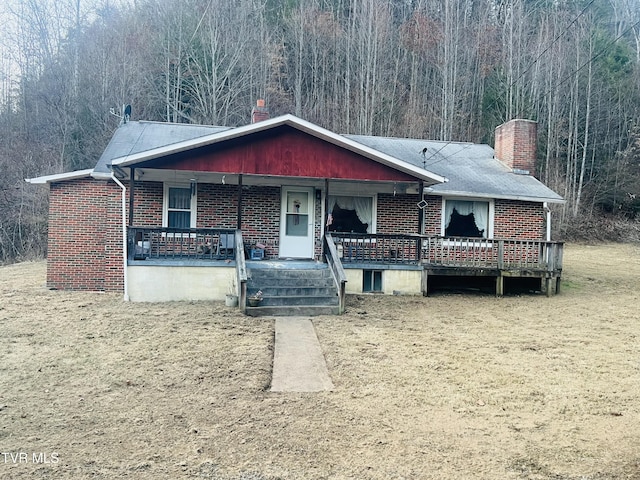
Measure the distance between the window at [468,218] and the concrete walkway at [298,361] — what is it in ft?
23.3

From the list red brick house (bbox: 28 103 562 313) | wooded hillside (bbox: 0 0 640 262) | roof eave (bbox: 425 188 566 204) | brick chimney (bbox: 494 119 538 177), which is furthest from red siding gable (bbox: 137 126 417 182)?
wooded hillside (bbox: 0 0 640 262)

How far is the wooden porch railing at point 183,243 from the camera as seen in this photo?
11.2m

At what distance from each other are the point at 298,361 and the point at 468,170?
1099cm

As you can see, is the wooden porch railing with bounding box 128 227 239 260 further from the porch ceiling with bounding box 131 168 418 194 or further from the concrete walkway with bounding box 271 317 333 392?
the concrete walkway with bounding box 271 317 333 392

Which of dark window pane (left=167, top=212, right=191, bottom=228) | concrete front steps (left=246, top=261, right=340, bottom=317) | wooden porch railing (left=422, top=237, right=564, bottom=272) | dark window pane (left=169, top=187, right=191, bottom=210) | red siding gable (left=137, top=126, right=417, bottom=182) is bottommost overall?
concrete front steps (left=246, top=261, right=340, bottom=317)

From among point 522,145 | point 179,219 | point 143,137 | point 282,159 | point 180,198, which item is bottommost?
point 179,219

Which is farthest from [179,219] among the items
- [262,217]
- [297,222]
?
[297,222]

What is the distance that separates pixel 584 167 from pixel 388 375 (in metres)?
29.8

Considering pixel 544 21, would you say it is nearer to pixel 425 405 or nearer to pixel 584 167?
pixel 584 167

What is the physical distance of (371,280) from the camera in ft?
41.4

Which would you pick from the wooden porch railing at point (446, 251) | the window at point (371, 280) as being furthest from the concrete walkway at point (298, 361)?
the wooden porch railing at point (446, 251)

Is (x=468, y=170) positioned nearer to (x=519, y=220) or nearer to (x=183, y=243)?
(x=519, y=220)

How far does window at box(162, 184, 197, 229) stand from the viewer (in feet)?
43.3

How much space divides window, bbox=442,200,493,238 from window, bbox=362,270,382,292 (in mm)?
3150
